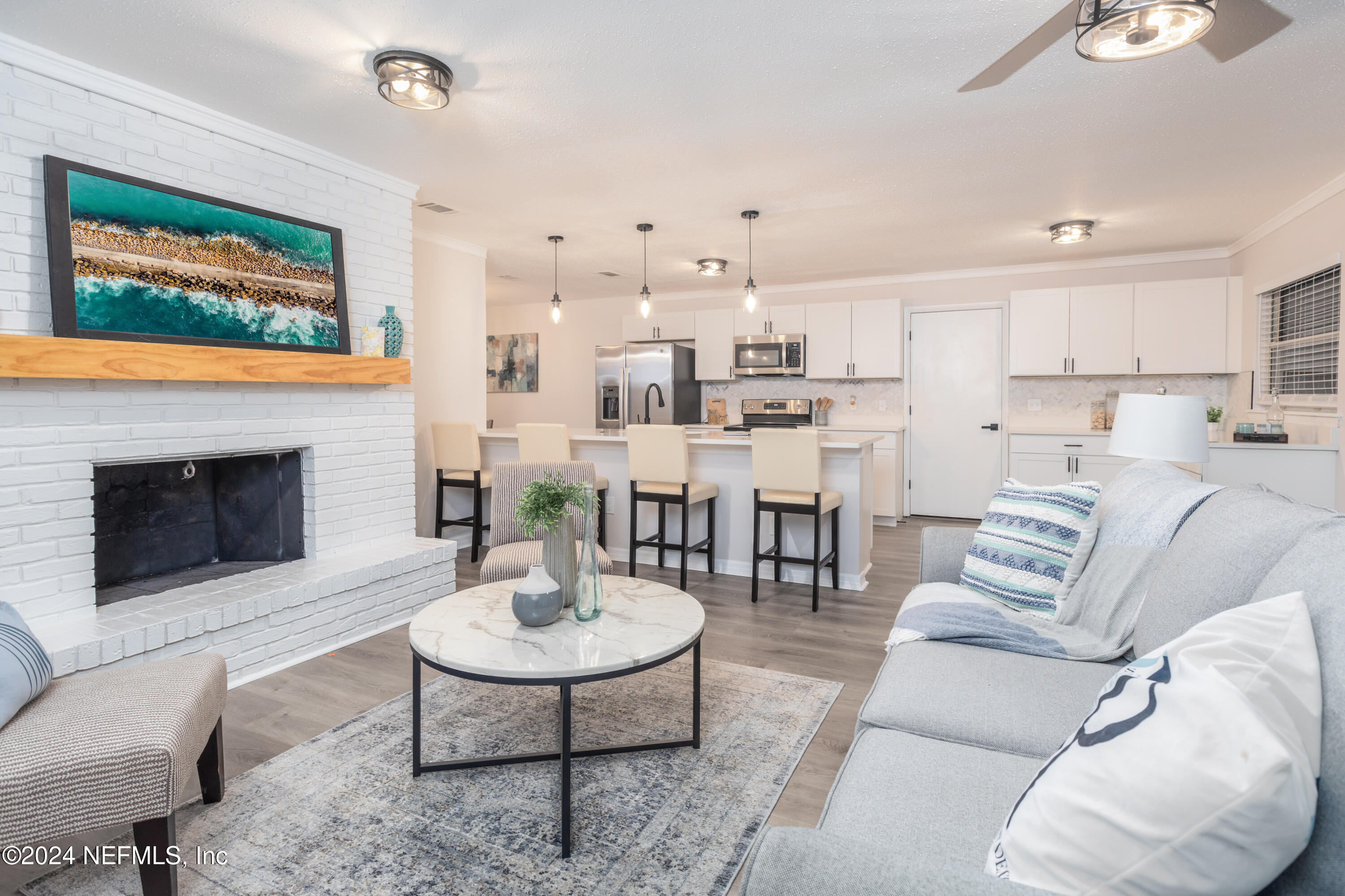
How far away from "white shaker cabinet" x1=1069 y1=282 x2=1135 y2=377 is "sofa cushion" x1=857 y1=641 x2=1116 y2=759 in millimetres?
4805

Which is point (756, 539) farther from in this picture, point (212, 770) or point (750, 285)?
point (212, 770)

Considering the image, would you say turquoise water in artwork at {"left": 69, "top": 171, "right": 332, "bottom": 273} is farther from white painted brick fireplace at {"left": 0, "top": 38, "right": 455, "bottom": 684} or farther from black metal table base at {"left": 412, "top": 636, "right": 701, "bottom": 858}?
black metal table base at {"left": 412, "top": 636, "right": 701, "bottom": 858}

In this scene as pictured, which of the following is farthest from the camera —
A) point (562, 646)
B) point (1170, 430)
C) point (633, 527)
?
point (633, 527)

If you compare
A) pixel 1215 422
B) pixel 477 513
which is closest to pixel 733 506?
pixel 477 513

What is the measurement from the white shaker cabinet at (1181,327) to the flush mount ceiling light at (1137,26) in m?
4.06

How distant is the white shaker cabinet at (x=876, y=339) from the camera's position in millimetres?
6324

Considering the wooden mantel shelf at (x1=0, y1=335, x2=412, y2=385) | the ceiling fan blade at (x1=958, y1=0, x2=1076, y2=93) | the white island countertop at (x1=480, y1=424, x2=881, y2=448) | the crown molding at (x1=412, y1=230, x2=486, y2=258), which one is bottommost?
the white island countertop at (x1=480, y1=424, x2=881, y2=448)

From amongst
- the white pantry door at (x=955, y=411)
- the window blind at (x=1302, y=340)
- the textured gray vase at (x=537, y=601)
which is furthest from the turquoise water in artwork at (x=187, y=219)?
the window blind at (x=1302, y=340)

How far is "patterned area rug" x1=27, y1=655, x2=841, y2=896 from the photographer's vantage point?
1.60 m

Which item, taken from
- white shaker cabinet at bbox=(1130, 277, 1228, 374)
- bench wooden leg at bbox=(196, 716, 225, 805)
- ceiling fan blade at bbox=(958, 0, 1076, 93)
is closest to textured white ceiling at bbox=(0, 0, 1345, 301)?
ceiling fan blade at bbox=(958, 0, 1076, 93)

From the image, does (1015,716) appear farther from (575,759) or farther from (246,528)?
(246,528)

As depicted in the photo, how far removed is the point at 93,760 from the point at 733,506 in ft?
11.4

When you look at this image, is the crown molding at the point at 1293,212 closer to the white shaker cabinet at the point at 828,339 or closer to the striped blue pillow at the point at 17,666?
the white shaker cabinet at the point at 828,339

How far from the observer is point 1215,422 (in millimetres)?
5227
